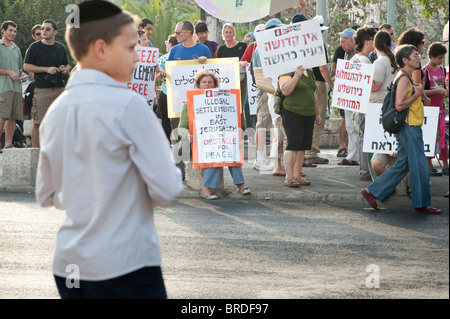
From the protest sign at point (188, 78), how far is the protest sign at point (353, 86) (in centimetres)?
138

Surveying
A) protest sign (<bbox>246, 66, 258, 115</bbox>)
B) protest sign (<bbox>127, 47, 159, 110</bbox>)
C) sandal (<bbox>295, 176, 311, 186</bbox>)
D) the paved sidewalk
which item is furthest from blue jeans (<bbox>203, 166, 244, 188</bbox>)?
protest sign (<bbox>246, 66, 258, 115</bbox>)

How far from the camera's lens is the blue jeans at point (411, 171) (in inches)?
350

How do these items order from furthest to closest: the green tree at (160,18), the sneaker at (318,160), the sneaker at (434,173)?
the green tree at (160,18)
the sneaker at (318,160)
the sneaker at (434,173)

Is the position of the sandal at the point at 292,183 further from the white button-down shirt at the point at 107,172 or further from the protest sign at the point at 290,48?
the white button-down shirt at the point at 107,172

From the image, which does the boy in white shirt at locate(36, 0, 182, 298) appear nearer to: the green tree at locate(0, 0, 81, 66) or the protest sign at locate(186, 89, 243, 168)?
the protest sign at locate(186, 89, 243, 168)

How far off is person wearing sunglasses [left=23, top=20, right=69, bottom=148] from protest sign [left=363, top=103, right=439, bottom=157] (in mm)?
5203

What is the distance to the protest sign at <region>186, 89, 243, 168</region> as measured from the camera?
1038cm

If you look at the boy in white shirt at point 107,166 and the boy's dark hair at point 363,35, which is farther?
the boy's dark hair at point 363,35

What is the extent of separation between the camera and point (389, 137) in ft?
33.0

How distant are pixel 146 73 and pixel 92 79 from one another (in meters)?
8.78

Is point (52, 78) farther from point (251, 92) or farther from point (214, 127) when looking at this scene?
point (251, 92)

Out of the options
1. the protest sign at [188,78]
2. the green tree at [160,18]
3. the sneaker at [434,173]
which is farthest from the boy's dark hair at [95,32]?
the green tree at [160,18]

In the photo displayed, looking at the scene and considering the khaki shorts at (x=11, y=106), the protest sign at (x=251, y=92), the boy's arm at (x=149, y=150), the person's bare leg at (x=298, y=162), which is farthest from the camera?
the protest sign at (x=251, y=92)

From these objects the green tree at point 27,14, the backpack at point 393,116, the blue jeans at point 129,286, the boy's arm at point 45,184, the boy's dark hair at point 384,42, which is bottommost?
the blue jeans at point 129,286
